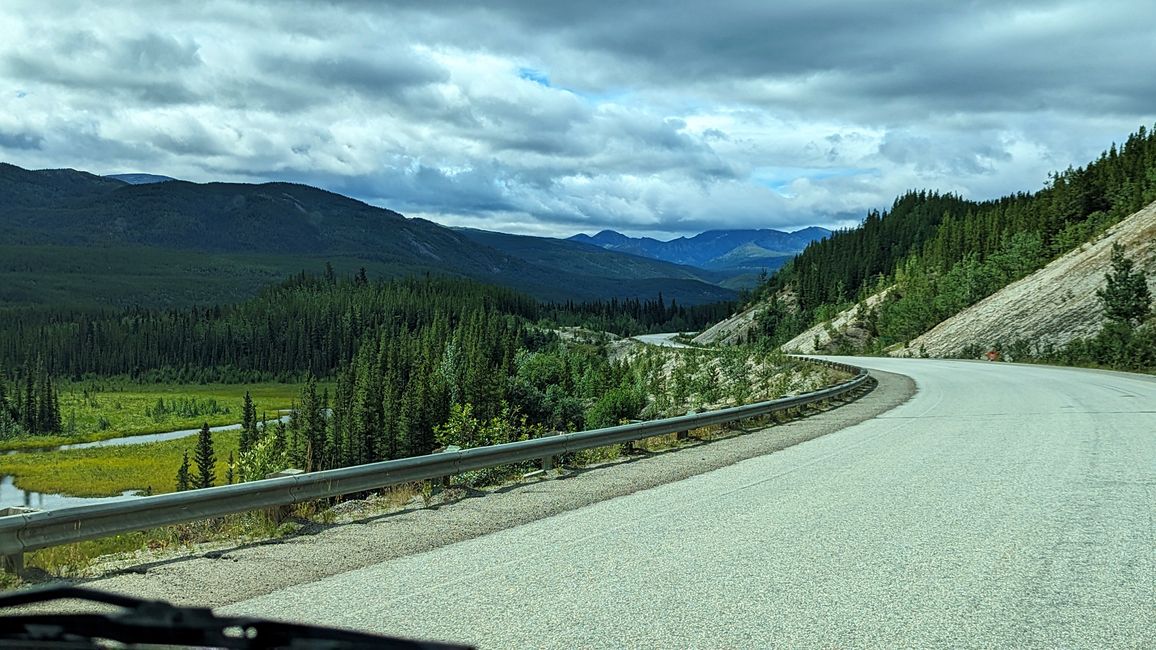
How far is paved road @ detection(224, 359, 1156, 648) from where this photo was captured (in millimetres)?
5676

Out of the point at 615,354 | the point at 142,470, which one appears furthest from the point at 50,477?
the point at 615,354

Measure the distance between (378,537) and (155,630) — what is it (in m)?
6.58

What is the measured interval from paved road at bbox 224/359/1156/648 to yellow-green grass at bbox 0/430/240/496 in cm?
6677

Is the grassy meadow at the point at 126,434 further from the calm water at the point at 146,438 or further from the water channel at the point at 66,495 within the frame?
the calm water at the point at 146,438

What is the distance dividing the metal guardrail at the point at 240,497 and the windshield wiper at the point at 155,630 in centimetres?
492

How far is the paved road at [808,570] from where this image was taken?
5.68 metres

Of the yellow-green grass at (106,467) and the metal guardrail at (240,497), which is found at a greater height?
the metal guardrail at (240,497)

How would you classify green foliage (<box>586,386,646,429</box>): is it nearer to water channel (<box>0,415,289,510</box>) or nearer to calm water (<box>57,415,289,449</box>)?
water channel (<box>0,415,289,510</box>)

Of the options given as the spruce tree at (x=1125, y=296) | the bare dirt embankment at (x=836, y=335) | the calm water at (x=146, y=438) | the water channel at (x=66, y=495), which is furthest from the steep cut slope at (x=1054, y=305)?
the calm water at (x=146, y=438)

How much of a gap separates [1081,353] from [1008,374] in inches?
545

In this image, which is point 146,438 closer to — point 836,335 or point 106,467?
point 106,467

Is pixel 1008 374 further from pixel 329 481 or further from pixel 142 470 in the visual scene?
pixel 142 470

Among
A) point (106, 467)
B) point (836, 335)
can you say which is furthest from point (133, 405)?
point (836, 335)

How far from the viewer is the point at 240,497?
8.52m
